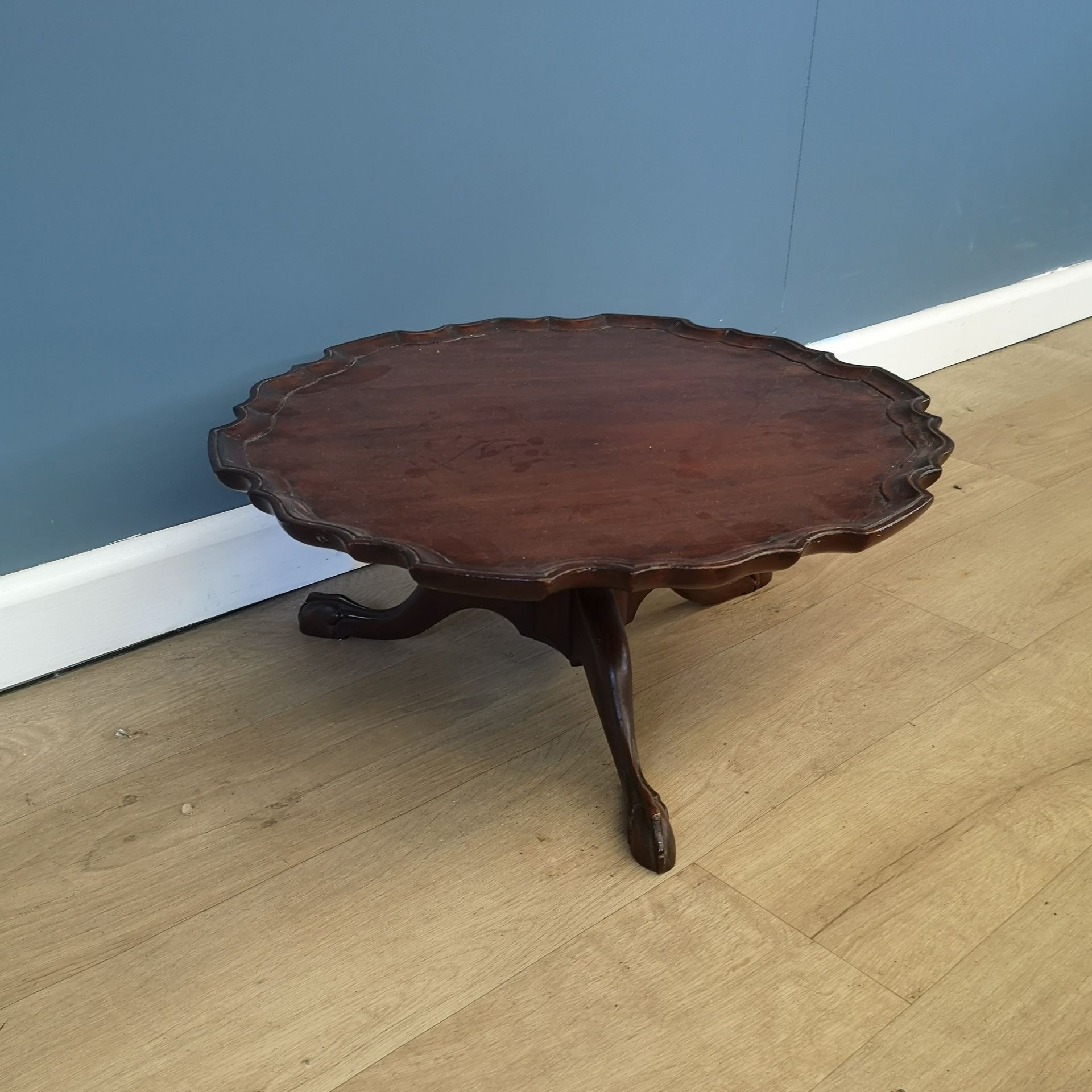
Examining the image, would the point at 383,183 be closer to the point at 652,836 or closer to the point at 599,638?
the point at 599,638

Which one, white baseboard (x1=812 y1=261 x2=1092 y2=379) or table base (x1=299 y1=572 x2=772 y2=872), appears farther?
white baseboard (x1=812 y1=261 x2=1092 y2=379)

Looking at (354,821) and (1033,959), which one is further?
(354,821)

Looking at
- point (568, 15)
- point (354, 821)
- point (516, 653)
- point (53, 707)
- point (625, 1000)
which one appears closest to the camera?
point (625, 1000)

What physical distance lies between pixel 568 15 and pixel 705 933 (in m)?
1.23

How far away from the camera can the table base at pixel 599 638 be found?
111cm

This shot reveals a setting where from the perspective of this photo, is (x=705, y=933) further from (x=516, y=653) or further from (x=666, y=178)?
(x=666, y=178)

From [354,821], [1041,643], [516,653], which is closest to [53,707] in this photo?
[354,821]

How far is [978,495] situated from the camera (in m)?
1.90

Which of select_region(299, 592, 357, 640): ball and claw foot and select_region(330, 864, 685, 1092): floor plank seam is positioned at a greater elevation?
select_region(330, 864, 685, 1092): floor plank seam

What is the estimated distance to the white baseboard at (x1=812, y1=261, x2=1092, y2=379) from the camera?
227 cm

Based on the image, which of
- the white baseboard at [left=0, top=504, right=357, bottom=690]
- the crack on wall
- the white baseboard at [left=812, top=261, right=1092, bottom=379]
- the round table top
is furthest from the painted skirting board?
the white baseboard at [left=812, top=261, right=1092, bottom=379]

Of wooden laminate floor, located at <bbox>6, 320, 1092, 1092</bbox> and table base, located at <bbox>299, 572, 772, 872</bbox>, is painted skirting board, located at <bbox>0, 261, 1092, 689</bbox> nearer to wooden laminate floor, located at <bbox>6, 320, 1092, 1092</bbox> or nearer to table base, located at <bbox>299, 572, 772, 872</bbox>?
wooden laminate floor, located at <bbox>6, 320, 1092, 1092</bbox>

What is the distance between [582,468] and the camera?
3.71ft

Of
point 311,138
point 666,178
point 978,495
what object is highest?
point 311,138
